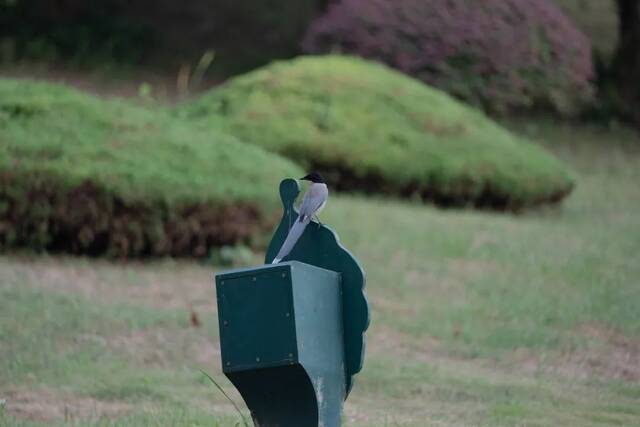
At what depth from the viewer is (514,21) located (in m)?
13.8

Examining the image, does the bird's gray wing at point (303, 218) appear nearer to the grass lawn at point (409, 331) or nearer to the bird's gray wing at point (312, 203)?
the bird's gray wing at point (312, 203)

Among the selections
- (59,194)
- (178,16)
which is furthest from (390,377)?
(178,16)

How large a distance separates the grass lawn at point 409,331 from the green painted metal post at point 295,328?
855mm

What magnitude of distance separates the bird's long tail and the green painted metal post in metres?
0.07

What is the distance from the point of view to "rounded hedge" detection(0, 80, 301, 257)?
8312 mm

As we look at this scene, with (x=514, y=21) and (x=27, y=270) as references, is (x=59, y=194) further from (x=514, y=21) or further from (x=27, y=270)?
(x=514, y=21)

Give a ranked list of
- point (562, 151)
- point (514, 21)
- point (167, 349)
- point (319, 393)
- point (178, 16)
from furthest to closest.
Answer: point (178, 16)
point (562, 151)
point (514, 21)
point (167, 349)
point (319, 393)

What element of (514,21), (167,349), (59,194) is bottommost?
(167,349)

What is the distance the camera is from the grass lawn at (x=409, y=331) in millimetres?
5973

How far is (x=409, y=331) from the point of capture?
25.8 ft

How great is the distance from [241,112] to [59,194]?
12.4 feet

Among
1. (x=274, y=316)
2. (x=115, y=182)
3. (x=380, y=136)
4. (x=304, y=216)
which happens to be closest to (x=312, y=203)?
(x=304, y=216)

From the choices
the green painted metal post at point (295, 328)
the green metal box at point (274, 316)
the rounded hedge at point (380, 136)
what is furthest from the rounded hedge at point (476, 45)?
the green metal box at point (274, 316)

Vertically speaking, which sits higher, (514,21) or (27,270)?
(514,21)
